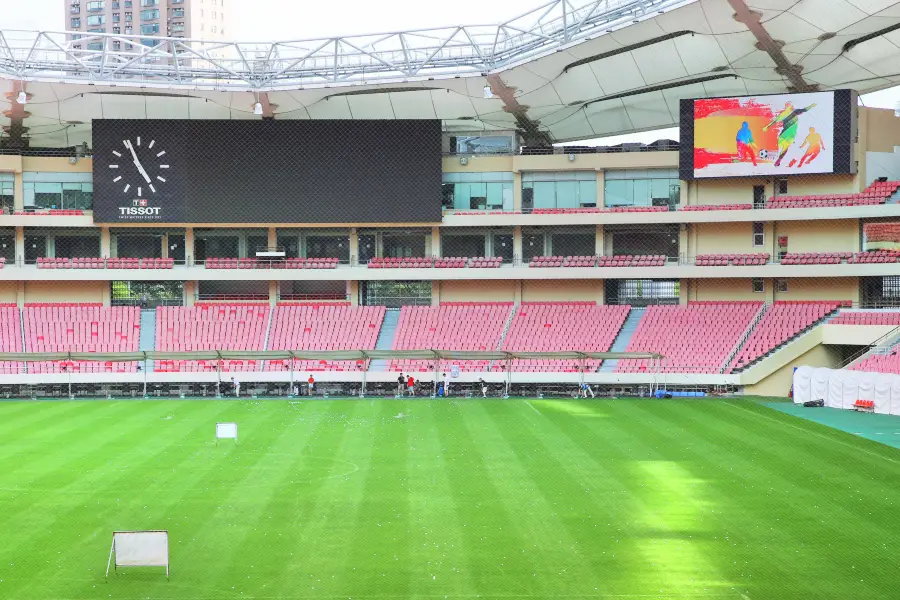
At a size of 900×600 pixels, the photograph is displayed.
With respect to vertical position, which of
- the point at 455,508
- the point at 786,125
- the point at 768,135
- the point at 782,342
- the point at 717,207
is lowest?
the point at 455,508

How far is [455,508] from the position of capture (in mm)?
23547

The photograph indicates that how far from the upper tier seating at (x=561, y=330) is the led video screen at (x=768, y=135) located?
30.7ft

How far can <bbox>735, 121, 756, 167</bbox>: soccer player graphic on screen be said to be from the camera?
54000 millimetres

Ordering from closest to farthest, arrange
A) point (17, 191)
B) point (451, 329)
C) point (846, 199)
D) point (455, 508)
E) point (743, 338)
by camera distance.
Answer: point (455, 508) < point (743, 338) < point (846, 199) < point (451, 329) < point (17, 191)

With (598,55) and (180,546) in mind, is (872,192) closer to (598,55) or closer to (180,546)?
(598,55)

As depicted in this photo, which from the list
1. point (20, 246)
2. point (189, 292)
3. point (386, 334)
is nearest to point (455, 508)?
point (386, 334)

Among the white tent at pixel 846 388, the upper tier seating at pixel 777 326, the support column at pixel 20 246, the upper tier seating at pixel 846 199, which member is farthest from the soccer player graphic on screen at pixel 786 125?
the support column at pixel 20 246

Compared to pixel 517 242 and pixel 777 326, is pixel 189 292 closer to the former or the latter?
pixel 517 242

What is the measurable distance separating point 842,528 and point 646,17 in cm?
2809

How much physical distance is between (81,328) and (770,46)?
131 feet

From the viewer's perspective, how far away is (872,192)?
5294 cm

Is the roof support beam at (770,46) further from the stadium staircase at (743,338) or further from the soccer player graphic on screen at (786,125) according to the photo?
the stadium staircase at (743,338)

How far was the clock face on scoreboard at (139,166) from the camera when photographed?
55562mm

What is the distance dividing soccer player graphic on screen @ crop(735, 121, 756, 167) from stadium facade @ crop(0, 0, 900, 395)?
0.12 metres
